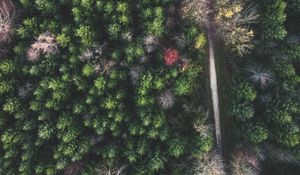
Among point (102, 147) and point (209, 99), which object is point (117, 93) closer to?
point (102, 147)

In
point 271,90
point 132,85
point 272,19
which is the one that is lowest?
point 271,90

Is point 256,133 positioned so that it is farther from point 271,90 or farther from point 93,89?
point 93,89

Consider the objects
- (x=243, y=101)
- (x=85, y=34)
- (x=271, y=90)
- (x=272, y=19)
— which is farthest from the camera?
(x=271, y=90)

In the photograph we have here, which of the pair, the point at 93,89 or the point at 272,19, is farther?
the point at 272,19

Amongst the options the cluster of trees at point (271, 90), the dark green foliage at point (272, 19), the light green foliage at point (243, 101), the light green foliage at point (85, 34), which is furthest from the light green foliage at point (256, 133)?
the light green foliage at point (85, 34)

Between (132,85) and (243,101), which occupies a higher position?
(132,85)

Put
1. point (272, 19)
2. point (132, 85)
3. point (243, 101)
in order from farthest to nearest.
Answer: point (132, 85) < point (243, 101) < point (272, 19)

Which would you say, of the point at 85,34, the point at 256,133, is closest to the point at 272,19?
the point at 256,133

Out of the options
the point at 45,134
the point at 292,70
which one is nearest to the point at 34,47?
the point at 45,134
